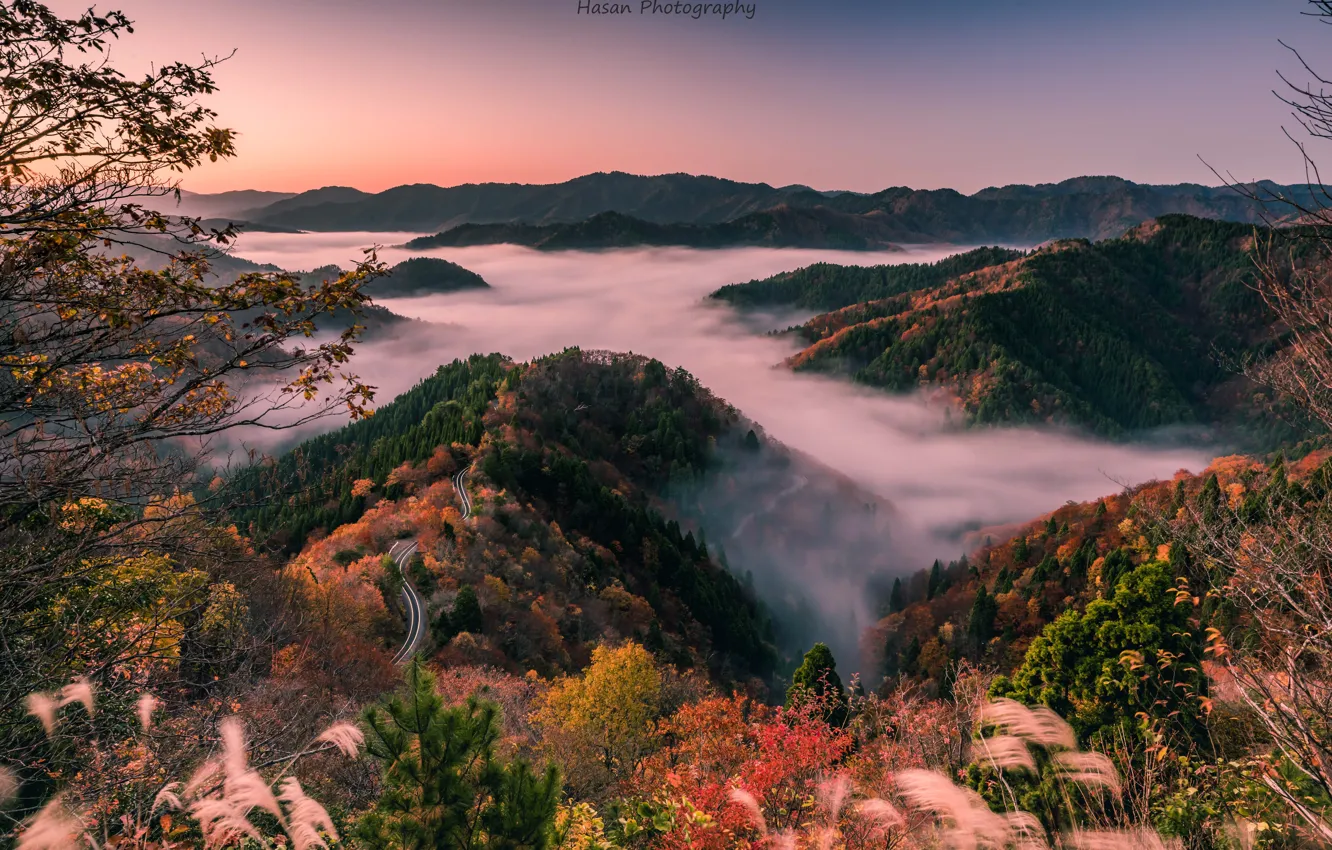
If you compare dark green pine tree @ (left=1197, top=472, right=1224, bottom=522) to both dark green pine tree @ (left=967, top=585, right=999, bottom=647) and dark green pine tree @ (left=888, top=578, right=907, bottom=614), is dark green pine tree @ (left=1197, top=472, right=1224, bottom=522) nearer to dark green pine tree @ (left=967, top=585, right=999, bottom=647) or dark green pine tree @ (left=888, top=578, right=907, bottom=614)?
dark green pine tree @ (left=967, top=585, right=999, bottom=647)

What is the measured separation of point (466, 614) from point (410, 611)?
19.3ft

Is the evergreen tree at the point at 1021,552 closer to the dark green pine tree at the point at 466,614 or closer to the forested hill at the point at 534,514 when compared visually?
the forested hill at the point at 534,514

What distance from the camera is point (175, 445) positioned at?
953 centimetres

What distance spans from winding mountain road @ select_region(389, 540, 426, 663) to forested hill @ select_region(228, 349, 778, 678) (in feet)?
3.23

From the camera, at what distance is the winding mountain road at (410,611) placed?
43406 millimetres

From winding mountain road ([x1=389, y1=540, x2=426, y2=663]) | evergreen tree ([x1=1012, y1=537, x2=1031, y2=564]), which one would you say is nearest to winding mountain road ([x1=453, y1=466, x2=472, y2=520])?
winding mountain road ([x1=389, y1=540, x2=426, y2=663])

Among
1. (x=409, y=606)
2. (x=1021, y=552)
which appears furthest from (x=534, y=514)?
(x=1021, y=552)

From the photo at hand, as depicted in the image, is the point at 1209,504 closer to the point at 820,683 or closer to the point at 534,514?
the point at 820,683

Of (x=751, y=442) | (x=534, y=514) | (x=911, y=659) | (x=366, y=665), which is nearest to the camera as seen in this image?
(x=366, y=665)

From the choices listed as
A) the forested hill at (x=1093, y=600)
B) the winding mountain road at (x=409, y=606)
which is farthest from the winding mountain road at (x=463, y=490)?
the forested hill at (x=1093, y=600)

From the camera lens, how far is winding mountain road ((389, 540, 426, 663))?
142ft

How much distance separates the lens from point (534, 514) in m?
77.4

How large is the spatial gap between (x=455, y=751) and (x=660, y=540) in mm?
95282

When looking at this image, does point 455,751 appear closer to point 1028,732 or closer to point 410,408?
point 1028,732
